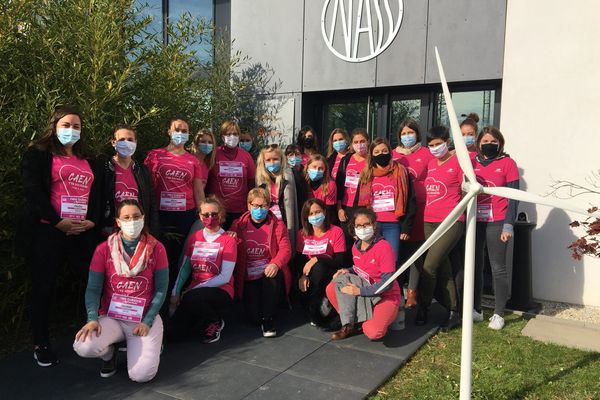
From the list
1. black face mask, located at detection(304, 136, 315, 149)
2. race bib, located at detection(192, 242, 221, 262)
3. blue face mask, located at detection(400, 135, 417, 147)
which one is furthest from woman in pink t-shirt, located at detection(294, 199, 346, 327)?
black face mask, located at detection(304, 136, 315, 149)

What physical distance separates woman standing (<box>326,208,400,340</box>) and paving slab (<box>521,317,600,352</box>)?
152 cm

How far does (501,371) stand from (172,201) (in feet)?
10.8

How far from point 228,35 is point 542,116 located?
5605 millimetres

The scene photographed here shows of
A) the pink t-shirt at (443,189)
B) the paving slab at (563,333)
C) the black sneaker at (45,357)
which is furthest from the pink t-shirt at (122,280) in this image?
the paving slab at (563,333)

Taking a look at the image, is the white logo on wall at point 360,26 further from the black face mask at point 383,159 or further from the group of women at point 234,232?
the black face mask at point 383,159

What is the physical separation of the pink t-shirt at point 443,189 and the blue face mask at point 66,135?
10.8ft

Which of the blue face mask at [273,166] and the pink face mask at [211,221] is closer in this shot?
the pink face mask at [211,221]

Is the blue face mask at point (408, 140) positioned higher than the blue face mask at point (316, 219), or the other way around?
the blue face mask at point (408, 140)

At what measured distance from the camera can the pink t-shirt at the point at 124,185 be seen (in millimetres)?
4211

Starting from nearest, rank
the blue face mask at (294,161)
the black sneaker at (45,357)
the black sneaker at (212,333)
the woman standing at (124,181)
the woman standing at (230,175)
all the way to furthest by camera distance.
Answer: the black sneaker at (45,357), the woman standing at (124,181), the black sneaker at (212,333), the woman standing at (230,175), the blue face mask at (294,161)

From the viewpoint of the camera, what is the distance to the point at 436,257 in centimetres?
466

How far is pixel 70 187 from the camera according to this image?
382cm

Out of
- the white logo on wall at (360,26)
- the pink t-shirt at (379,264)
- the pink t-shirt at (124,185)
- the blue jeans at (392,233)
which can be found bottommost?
the pink t-shirt at (379,264)

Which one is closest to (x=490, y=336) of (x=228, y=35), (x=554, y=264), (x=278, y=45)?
(x=554, y=264)
